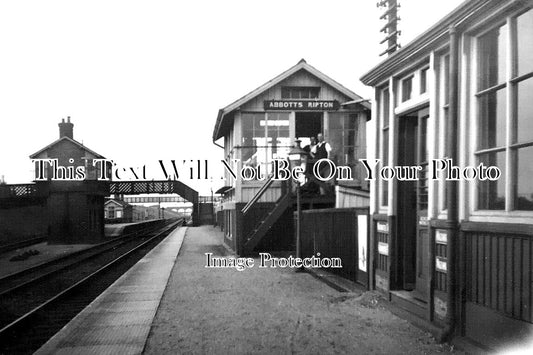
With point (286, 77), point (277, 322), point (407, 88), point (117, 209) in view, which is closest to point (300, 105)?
point (286, 77)

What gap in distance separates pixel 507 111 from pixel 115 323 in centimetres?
564

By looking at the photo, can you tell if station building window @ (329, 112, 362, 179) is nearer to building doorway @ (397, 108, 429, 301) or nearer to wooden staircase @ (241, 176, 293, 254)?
wooden staircase @ (241, 176, 293, 254)

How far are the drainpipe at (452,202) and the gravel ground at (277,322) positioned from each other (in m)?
0.38

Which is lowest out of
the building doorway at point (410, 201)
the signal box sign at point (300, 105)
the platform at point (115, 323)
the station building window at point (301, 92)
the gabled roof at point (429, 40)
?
the platform at point (115, 323)

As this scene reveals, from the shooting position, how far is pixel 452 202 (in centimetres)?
577

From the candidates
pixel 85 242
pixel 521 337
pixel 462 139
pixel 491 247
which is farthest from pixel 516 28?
pixel 85 242

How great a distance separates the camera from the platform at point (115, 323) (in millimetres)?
5953

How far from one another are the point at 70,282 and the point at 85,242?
62.3ft

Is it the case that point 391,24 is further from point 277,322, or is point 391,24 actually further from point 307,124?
point 307,124

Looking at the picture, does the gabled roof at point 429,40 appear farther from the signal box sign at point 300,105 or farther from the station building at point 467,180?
the signal box sign at point 300,105

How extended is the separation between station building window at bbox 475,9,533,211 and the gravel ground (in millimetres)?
1753

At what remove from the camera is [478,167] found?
5.54 meters

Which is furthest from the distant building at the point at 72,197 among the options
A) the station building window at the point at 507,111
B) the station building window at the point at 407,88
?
the station building window at the point at 507,111

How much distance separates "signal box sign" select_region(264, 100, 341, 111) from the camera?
61.5ft
